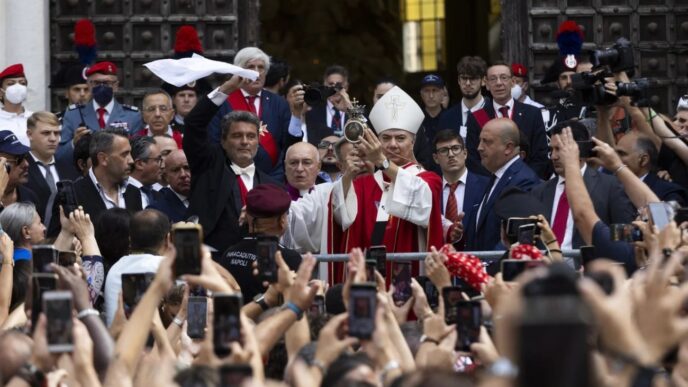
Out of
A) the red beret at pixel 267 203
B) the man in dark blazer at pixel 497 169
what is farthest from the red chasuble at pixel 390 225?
the red beret at pixel 267 203

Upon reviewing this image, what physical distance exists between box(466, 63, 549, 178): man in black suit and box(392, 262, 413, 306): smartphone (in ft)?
11.6

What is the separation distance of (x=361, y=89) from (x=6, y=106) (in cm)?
822

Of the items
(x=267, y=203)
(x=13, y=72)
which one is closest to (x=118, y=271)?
(x=267, y=203)

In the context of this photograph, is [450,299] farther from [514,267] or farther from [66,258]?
[66,258]

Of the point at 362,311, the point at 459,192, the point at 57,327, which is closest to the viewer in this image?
the point at 57,327

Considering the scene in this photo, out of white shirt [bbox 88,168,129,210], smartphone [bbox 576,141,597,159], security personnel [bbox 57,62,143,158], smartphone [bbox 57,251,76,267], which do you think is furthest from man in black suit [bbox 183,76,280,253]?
smartphone [bbox 57,251,76,267]

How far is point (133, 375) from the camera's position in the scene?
19.8ft

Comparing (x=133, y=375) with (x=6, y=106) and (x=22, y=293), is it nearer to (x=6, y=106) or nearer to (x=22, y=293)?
(x=22, y=293)

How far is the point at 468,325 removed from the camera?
6348mm

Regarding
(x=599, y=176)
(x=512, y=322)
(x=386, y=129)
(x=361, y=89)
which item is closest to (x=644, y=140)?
(x=599, y=176)

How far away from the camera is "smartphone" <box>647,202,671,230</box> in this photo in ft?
24.8

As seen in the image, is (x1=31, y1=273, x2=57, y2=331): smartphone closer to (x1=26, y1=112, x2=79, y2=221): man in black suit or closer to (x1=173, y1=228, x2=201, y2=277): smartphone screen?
(x1=173, y1=228, x2=201, y2=277): smartphone screen

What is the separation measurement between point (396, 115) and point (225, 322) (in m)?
5.18

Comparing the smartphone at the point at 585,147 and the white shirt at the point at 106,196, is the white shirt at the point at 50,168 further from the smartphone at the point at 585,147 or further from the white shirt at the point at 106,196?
the smartphone at the point at 585,147
